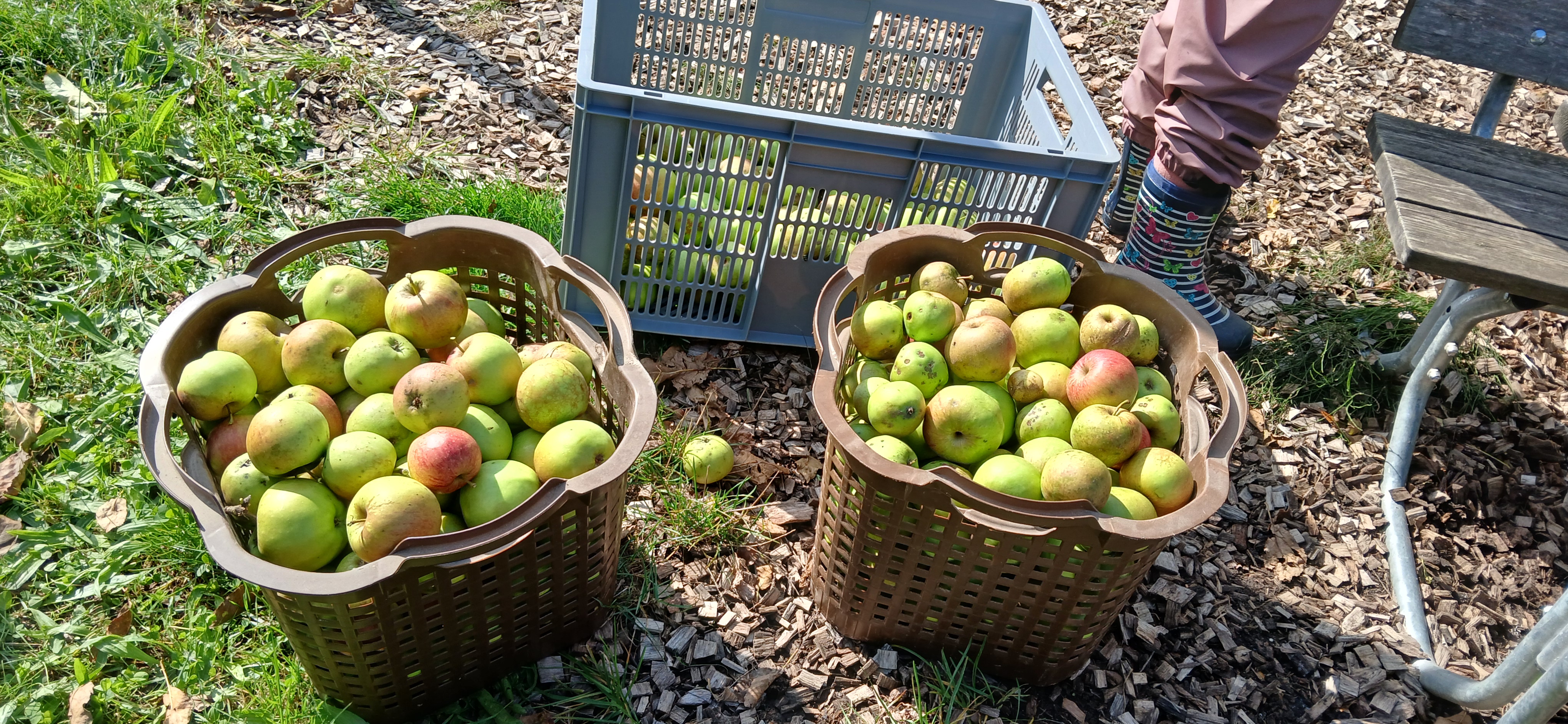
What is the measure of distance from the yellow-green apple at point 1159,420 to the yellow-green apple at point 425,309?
1.90 metres

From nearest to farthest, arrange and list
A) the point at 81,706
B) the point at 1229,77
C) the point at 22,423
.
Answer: the point at 81,706, the point at 22,423, the point at 1229,77

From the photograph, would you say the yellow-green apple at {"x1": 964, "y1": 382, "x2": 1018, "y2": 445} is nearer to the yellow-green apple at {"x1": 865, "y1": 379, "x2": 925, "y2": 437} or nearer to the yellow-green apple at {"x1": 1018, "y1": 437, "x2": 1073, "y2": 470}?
the yellow-green apple at {"x1": 1018, "y1": 437, "x2": 1073, "y2": 470}

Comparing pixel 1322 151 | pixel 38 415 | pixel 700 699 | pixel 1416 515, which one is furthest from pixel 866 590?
pixel 1322 151

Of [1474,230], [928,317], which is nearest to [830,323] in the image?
[928,317]

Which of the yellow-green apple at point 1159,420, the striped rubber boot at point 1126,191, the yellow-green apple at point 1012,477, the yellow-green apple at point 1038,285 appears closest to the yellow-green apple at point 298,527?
the yellow-green apple at point 1012,477

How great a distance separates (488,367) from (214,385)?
63cm

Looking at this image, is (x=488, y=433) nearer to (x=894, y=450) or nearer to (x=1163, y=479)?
(x=894, y=450)

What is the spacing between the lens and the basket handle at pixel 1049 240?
289 cm

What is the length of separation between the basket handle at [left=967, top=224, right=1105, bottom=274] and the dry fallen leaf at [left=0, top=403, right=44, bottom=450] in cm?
309

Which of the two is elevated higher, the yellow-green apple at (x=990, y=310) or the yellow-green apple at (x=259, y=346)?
the yellow-green apple at (x=990, y=310)

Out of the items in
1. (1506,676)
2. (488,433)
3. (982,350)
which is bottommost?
(1506,676)

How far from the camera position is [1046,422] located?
8.45 ft

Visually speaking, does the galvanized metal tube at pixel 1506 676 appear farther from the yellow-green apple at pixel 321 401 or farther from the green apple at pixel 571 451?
the yellow-green apple at pixel 321 401

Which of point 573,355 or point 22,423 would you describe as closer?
point 573,355
